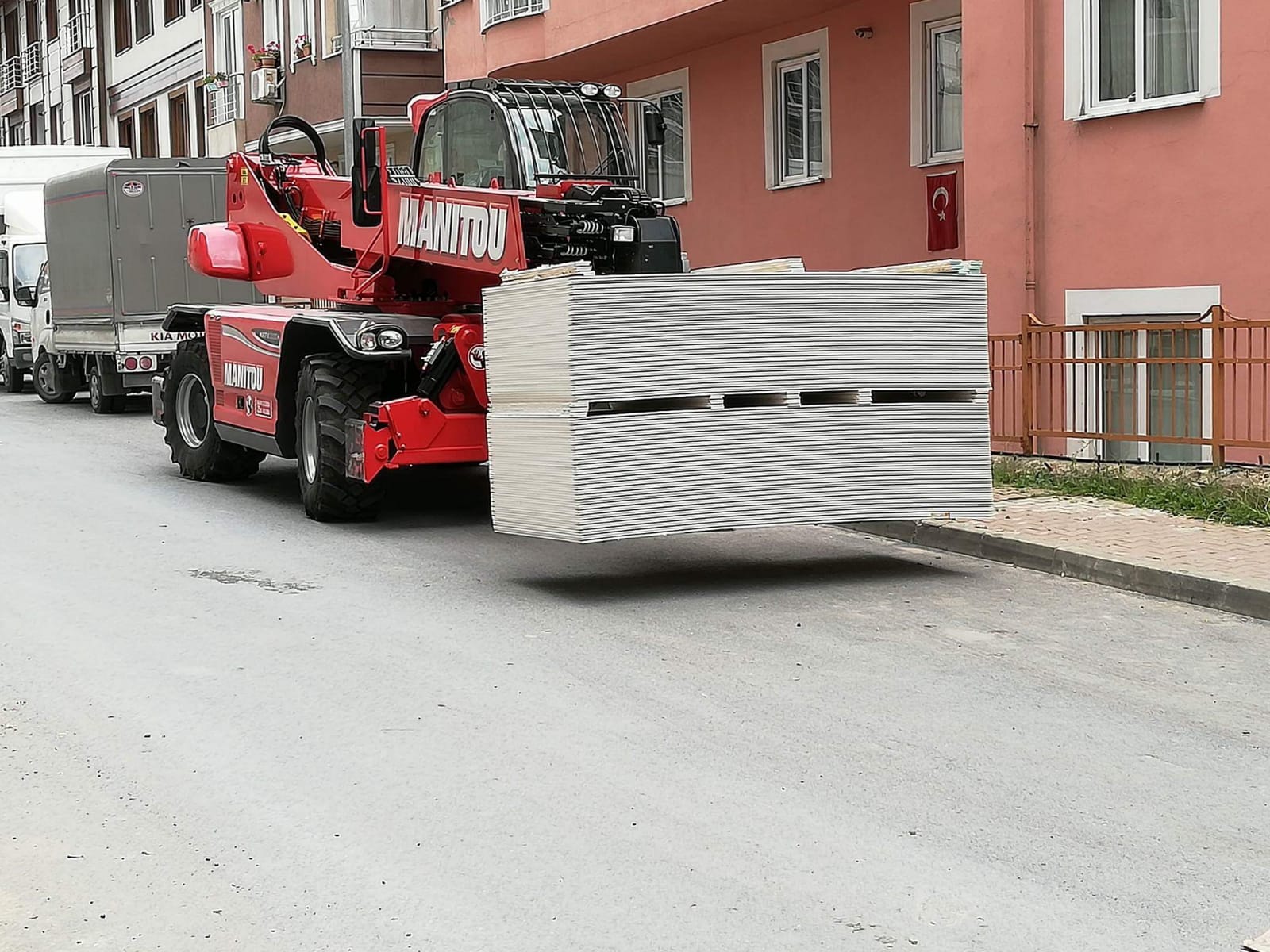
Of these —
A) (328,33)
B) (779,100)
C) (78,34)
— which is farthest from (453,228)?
(78,34)

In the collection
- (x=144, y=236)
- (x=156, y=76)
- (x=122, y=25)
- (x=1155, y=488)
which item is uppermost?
(x=122, y=25)

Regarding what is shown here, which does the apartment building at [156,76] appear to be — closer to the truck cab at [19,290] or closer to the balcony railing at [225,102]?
the balcony railing at [225,102]

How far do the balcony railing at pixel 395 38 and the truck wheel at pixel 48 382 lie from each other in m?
8.32

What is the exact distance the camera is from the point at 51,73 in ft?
183

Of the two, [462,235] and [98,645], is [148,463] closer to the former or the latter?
[462,235]

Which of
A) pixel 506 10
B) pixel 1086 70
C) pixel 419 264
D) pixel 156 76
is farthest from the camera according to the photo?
pixel 156 76

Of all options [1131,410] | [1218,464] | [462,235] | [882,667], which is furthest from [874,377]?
[1131,410]

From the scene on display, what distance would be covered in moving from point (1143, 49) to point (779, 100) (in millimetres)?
7238

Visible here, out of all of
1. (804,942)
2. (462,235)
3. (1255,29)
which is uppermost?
(1255,29)

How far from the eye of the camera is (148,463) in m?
16.5

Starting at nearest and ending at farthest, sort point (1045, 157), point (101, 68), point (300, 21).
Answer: point (1045, 157)
point (300, 21)
point (101, 68)

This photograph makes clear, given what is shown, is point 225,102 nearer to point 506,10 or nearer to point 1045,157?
point 506,10

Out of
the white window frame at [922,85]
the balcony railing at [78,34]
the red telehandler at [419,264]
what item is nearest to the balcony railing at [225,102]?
the balcony railing at [78,34]

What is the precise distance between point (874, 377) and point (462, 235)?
329 centimetres
